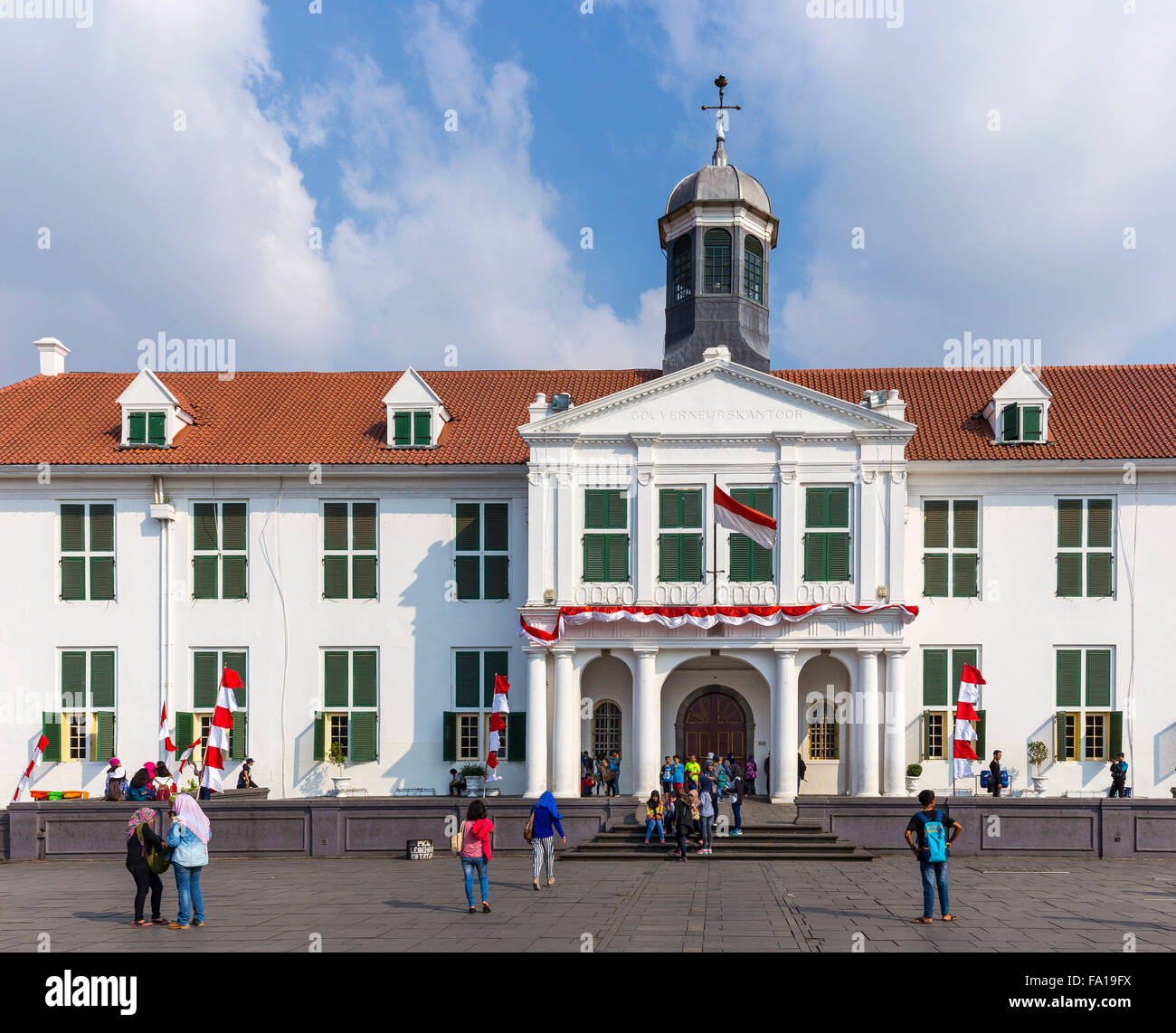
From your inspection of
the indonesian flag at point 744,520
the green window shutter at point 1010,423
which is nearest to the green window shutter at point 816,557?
the indonesian flag at point 744,520

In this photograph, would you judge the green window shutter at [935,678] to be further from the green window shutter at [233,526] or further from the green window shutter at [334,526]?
the green window shutter at [233,526]

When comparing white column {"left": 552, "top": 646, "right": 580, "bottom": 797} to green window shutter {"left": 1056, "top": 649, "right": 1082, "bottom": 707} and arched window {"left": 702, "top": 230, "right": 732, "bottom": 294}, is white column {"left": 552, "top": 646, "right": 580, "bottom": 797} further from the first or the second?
green window shutter {"left": 1056, "top": 649, "right": 1082, "bottom": 707}

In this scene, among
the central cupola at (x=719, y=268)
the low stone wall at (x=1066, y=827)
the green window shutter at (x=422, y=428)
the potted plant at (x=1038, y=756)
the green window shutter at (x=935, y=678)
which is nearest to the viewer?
the low stone wall at (x=1066, y=827)

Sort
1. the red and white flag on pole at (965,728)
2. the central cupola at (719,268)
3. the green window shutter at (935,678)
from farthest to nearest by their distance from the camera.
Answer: the central cupola at (719,268) → the green window shutter at (935,678) → the red and white flag on pole at (965,728)

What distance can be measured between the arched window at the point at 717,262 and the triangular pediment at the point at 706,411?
523cm

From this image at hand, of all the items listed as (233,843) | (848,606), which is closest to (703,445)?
(848,606)

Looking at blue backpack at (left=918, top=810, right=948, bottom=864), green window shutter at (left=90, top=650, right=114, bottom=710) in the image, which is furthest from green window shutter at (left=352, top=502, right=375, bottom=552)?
blue backpack at (left=918, top=810, right=948, bottom=864)

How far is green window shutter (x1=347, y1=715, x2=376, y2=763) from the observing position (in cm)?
2841

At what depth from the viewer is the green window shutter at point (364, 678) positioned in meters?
28.7

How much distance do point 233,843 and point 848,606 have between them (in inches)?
604

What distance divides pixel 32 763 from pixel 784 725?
2018cm

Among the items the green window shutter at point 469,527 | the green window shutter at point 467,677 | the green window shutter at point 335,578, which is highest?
the green window shutter at point 469,527

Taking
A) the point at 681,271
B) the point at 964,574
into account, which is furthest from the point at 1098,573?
the point at 681,271

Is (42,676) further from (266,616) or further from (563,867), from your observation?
(563,867)
